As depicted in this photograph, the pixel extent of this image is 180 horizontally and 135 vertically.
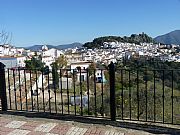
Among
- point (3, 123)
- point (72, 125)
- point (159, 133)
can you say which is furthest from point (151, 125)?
point (3, 123)

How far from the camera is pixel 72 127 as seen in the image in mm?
4160

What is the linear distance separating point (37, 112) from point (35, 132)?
3.26 ft

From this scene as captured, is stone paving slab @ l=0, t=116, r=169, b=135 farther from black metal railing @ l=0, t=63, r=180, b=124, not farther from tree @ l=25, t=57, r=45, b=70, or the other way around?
tree @ l=25, t=57, r=45, b=70

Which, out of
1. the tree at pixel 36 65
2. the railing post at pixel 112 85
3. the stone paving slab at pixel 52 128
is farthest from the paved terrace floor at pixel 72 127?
the tree at pixel 36 65

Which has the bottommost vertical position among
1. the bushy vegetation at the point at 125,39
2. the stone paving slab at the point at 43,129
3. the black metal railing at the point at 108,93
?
the stone paving slab at the point at 43,129

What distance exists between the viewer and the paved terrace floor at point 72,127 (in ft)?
12.8

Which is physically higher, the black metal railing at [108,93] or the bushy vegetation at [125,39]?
the bushy vegetation at [125,39]

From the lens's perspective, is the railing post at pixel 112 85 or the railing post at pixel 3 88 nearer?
the railing post at pixel 112 85

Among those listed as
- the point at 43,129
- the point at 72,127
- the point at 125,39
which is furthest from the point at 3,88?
the point at 125,39

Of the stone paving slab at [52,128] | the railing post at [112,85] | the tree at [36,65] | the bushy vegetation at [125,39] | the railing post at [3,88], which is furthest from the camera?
the bushy vegetation at [125,39]

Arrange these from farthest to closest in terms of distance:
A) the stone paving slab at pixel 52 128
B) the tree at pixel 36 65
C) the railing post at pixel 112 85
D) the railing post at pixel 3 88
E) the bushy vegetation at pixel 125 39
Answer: the bushy vegetation at pixel 125 39 < the tree at pixel 36 65 < the railing post at pixel 3 88 < the railing post at pixel 112 85 < the stone paving slab at pixel 52 128

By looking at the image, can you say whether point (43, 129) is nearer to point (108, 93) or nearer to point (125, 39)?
point (108, 93)

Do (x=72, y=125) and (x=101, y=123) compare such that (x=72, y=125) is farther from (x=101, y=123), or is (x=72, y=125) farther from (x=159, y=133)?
(x=159, y=133)

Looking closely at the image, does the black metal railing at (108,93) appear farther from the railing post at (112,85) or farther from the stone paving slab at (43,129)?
the stone paving slab at (43,129)
